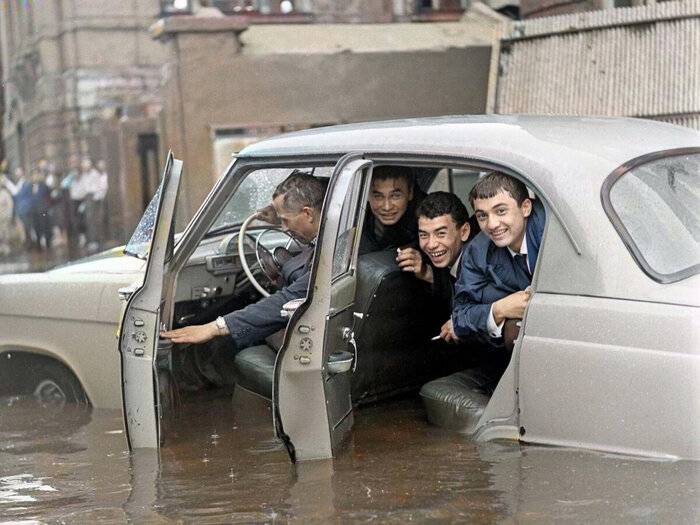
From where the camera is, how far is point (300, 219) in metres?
5.54

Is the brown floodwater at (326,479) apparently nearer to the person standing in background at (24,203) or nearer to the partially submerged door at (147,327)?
the partially submerged door at (147,327)

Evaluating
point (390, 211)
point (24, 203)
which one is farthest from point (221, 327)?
point (24, 203)

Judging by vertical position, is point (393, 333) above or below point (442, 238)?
below

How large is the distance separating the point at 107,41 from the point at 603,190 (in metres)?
23.3

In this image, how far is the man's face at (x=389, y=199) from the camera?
5.44 metres

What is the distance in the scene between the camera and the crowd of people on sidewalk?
23.8m

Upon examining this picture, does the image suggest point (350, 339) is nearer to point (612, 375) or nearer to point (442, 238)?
point (442, 238)

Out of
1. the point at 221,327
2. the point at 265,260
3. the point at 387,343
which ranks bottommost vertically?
the point at 387,343

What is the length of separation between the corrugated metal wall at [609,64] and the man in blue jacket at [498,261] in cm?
719

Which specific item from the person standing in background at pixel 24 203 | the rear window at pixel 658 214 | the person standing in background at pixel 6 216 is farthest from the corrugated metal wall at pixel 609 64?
the person standing in background at pixel 6 216

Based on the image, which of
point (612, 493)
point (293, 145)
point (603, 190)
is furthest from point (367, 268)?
point (612, 493)

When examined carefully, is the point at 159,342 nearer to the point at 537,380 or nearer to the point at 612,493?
the point at 537,380

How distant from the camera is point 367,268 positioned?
508 cm

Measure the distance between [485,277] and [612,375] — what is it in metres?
0.85
